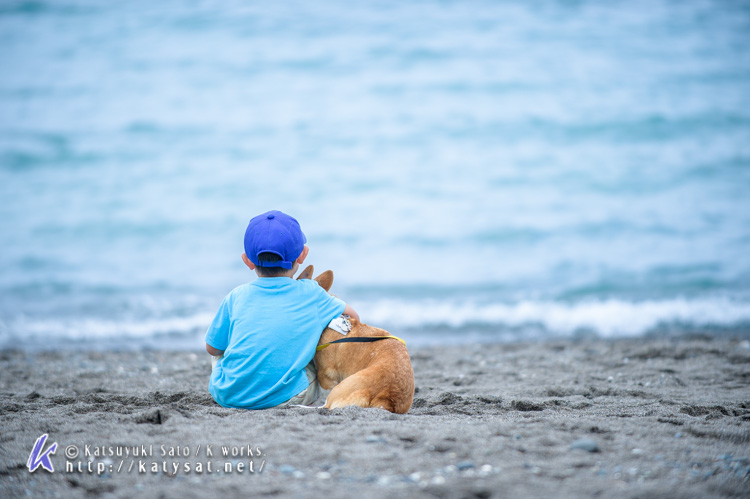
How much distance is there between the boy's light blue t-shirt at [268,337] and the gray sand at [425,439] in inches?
5.6

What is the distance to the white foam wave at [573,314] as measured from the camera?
7074 mm

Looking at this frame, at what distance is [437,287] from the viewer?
9.00m

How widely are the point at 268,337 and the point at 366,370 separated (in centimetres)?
55

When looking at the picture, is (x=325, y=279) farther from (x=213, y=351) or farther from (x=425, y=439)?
(x=425, y=439)

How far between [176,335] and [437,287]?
3884mm

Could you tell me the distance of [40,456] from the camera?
251 centimetres

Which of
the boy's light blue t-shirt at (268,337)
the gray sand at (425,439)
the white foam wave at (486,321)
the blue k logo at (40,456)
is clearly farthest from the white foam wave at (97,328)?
the blue k logo at (40,456)

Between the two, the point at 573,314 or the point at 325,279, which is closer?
the point at 325,279

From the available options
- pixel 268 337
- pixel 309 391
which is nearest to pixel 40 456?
pixel 268 337

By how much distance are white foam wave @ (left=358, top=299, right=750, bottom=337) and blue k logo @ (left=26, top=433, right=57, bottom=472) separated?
521 cm

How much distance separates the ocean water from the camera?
838 cm

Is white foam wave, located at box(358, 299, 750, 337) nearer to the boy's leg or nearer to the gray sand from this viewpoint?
the gray sand

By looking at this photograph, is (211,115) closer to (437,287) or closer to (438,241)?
(438,241)

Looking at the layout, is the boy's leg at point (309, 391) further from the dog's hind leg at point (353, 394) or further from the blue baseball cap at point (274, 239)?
the blue baseball cap at point (274, 239)
